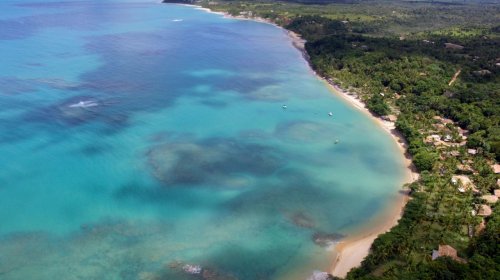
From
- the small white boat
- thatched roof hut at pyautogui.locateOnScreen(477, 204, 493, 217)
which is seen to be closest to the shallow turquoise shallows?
the small white boat

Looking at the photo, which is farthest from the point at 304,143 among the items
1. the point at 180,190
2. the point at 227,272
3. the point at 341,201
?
the point at 227,272

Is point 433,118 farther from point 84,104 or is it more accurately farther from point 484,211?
point 84,104

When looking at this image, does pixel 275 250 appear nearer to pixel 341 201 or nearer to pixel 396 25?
pixel 341 201

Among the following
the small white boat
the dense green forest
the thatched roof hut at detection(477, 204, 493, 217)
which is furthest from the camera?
the small white boat

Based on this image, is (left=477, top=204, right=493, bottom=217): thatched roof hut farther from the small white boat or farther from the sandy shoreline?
the small white boat

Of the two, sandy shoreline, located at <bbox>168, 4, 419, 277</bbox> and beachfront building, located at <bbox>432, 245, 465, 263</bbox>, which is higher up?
beachfront building, located at <bbox>432, 245, 465, 263</bbox>

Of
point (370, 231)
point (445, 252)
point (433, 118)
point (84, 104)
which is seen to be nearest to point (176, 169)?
point (370, 231)

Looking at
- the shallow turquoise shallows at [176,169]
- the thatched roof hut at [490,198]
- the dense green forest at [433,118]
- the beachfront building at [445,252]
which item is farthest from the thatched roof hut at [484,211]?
the shallow turquoise shallows at [176,169]
